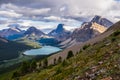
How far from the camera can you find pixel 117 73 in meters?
22.1

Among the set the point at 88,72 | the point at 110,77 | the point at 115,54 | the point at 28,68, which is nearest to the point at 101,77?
the point at 110,77

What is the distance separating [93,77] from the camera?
23.0 metres

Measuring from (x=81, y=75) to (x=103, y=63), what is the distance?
2888mm

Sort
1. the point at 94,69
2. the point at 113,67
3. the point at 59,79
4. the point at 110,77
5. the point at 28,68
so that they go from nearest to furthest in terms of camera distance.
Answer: the point at 110,77
the point at 113,67
the point at 94,69
the point at 59,79
the point at 28,68

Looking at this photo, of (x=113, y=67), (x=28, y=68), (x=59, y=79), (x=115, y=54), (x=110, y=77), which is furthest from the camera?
(x=28, y=68)

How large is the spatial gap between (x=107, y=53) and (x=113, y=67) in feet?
23.4

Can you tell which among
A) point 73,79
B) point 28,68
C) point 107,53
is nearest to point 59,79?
point 73,79

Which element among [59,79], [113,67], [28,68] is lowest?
[28,68]

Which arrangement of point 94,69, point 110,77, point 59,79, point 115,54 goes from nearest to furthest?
point 110,77 → point 94,69 → point 115,54 → point 59,79

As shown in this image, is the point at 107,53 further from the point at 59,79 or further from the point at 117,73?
the point at 117,73

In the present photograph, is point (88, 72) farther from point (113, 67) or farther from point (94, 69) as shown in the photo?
point (113, 67)

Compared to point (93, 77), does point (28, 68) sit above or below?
below

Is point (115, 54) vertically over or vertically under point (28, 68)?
over

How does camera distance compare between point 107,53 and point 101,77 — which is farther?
point 107,53
